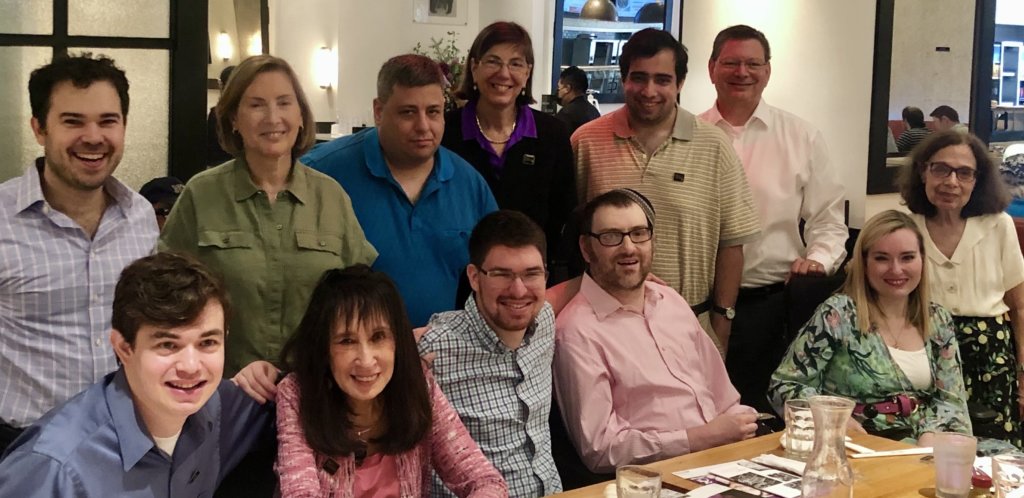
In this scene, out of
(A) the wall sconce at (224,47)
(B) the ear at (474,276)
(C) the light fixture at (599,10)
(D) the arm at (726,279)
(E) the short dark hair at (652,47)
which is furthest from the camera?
(C) the light fixture at (599,10)

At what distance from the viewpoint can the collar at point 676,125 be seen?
3.38 m

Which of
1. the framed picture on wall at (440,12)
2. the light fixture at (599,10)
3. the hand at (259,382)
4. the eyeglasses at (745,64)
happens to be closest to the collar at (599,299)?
the hand at (259,382)

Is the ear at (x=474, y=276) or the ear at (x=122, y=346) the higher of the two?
the ear at (x=474, y=276)

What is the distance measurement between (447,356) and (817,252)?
178cm

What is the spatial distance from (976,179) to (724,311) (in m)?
1.07

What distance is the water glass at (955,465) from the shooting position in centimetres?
212

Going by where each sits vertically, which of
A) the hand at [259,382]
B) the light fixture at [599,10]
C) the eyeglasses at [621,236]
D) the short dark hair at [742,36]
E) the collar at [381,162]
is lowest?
the hand at [259,382]

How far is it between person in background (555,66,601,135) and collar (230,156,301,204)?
4.40m

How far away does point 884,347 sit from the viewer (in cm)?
309

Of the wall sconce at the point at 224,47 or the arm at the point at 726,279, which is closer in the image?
the arm at the point at 726,279

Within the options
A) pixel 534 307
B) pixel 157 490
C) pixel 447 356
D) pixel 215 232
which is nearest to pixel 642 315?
pixel 534 307

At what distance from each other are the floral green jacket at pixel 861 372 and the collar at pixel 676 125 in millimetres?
724

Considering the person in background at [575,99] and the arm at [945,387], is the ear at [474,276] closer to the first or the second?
the arm at [945,387]

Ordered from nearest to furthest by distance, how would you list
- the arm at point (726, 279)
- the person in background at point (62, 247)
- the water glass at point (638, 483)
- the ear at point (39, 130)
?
the water glass at point (638, 483)
the person in background at point (62, 247)
the ear at point (39, 130)
the arm at point (726, 279)
